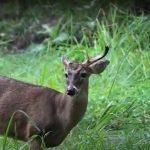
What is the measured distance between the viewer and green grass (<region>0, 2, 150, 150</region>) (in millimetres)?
6336

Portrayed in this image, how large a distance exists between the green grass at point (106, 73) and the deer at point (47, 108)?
6.9 inches

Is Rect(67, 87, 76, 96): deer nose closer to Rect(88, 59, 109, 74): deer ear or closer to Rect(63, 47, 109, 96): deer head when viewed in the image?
Rect(63, 47, 109, 96): deer head

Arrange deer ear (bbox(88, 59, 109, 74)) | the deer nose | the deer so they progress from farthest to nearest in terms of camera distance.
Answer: deer ear (bbox(88, 59, 109, 74)) → the deer → the deer nose

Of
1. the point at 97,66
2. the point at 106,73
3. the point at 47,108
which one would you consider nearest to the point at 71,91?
the point at 47,108

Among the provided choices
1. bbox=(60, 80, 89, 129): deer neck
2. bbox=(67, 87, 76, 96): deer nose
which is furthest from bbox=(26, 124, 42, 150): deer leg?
bbox=(67, 87, 76, 96): deer nose

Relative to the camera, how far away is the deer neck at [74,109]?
225 inches

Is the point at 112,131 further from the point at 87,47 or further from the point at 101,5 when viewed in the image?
the point at 101,5

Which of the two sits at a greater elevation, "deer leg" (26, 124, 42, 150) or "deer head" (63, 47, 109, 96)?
"deer head" (63, 47, 109, 96)

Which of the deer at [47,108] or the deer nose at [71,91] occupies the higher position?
the deer nose at [71,91]

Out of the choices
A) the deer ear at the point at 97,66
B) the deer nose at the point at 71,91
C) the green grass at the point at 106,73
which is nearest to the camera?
the deer nose at the point at 71,91

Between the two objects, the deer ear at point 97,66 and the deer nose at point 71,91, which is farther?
the deer ear at point 97,66

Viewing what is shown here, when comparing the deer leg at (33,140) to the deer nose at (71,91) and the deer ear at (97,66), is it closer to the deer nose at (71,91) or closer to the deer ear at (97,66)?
the deer nose at (71,91)

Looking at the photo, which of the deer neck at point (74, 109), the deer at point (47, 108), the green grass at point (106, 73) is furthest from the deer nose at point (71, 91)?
the green grass at point (106, 73)

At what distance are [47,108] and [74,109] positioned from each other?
0.74ft
